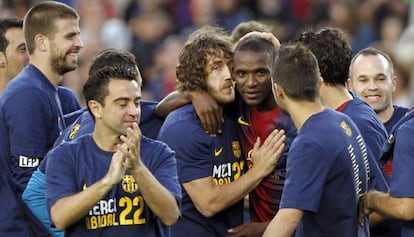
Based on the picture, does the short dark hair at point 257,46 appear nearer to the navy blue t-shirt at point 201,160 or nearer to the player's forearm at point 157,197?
the navy blue t-shirt at point 201,160

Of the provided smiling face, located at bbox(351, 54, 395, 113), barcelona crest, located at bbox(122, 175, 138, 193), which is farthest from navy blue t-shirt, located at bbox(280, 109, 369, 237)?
smiling face, located at bbox(351, 54, 395, 113)

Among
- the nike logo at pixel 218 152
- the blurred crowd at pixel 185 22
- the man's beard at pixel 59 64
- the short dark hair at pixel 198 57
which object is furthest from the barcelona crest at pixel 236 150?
the blurred crowd at pixel 185 22

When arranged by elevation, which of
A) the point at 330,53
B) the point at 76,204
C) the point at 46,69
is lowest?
the point at 76,204

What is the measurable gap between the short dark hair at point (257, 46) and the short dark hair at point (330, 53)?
20cm

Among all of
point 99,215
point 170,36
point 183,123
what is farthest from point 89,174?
point 170,36

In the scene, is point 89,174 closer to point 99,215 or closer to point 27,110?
point 99,215

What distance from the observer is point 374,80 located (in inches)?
377

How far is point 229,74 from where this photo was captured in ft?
27.5

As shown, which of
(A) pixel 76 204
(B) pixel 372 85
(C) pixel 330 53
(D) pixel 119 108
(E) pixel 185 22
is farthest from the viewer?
(E) pixel 185 22

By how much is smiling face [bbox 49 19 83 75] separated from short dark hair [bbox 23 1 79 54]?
41 millimetres

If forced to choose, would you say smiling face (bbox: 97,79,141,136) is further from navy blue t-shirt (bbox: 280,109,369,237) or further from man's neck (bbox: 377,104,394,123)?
man's neck (bbox: 377,104,394,123)

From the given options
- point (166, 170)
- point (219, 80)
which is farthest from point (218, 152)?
point (166, 170)

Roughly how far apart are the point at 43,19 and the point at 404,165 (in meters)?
3.04

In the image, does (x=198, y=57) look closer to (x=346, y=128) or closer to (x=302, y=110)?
(x=302, y=110)
